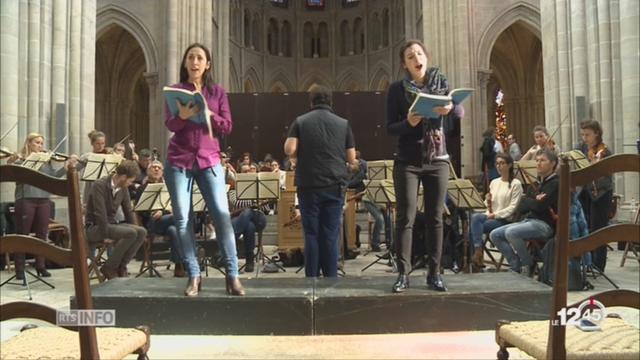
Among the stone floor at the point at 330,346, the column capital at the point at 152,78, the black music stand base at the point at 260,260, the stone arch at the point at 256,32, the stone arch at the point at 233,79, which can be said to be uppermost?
the stone arch at the point at 256,32

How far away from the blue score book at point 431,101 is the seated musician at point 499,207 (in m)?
3.06

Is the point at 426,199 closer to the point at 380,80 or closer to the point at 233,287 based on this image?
the point at 233,287

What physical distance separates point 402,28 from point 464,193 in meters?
25.1

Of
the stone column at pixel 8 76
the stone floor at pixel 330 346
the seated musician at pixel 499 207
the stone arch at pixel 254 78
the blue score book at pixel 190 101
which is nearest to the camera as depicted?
the stone floor at pixel 330 346

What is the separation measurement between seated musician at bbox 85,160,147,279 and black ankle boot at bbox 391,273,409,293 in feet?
10.8

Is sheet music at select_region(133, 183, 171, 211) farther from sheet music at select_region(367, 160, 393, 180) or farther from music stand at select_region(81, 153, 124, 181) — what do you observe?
sheet music at select_region(367, 160, 393, 180)

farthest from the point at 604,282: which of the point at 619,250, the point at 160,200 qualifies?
the point at 160,200

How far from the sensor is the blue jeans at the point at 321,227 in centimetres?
459

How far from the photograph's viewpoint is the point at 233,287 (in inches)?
150

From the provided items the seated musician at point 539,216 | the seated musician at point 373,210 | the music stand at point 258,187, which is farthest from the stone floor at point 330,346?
the seated musician at point 373,210

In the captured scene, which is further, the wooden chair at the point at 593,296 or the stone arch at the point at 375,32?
the stone arch at the point at 375,32

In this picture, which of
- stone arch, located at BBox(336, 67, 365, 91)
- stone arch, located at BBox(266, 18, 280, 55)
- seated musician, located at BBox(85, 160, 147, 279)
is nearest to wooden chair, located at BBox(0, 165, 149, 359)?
seated musician, located at BBox(85, 160, 147, 279)

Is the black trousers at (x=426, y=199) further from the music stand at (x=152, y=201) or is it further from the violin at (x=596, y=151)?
the music stand at (x=152, y=201)

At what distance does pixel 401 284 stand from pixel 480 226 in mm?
3014
